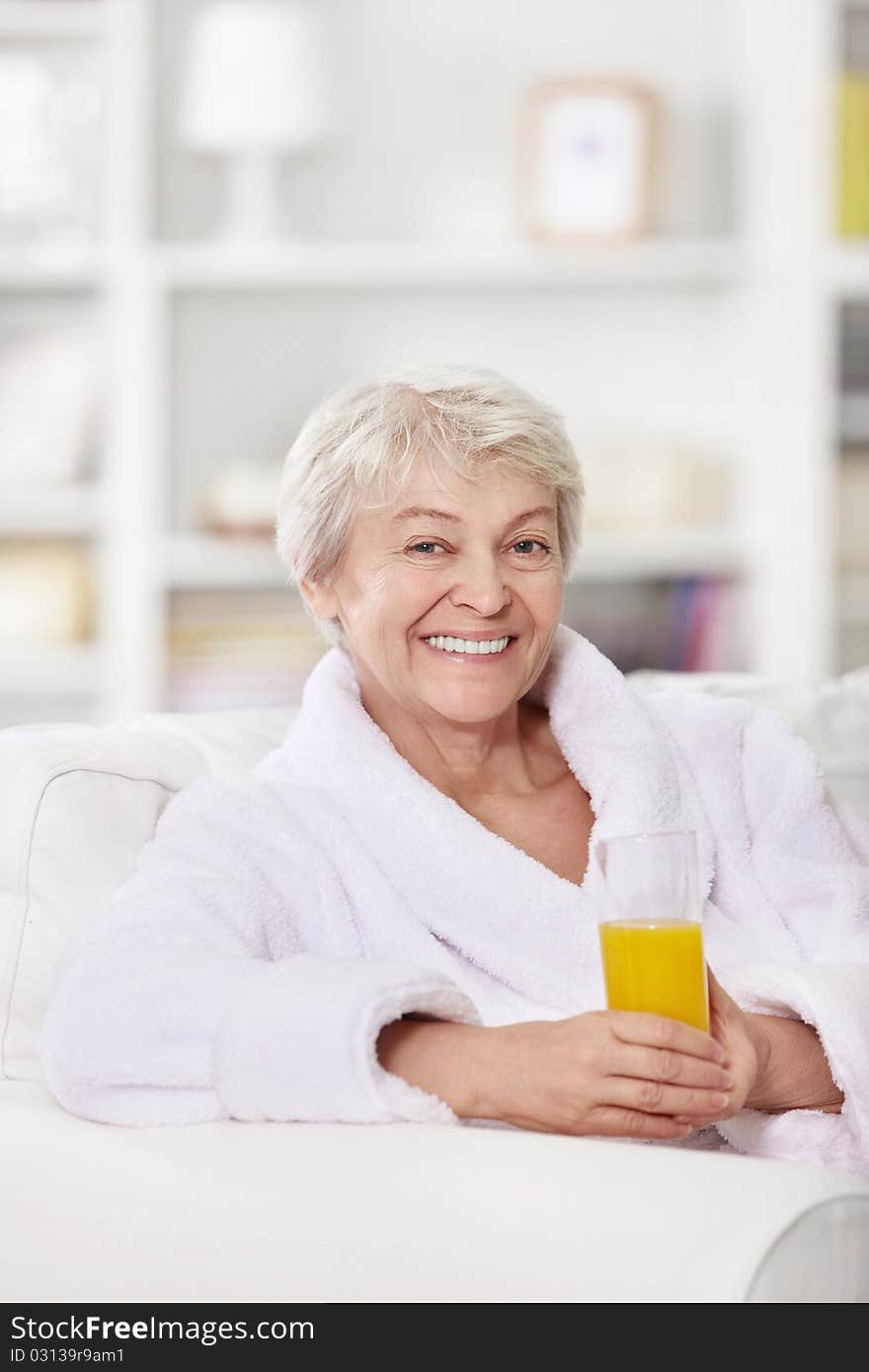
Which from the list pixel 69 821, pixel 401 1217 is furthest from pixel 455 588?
pixel 401 1217

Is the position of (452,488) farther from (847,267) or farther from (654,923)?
(847,267)

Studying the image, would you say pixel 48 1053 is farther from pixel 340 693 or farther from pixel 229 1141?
pixel 340 693

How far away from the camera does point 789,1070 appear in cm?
135

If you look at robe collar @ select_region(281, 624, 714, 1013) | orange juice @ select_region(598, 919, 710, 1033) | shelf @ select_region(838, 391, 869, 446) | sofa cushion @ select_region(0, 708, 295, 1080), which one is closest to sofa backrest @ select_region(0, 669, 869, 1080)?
sofa cushion @ select_region(0, 708, 295, 1080)

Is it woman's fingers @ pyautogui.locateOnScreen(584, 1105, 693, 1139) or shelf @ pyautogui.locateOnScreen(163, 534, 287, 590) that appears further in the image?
shelf @ pyautogui.locateOnScreen(163, 534, 287, 590)

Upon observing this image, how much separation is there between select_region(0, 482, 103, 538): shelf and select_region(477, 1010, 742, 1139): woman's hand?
2551 millimetres

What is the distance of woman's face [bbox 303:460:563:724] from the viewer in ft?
5.07

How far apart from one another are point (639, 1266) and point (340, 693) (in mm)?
693

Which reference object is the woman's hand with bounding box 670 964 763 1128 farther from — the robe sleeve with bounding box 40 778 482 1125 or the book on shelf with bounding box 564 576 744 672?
the book on shelf with bounding box 564 576 744 672

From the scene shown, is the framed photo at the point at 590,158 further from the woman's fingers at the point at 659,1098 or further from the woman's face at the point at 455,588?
A: the woman's fingers at the point at 659,1098

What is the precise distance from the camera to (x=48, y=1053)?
1.29 meters

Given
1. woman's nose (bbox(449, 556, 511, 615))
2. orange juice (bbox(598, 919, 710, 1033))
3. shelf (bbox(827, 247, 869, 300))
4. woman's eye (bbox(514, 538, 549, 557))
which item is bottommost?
orange juice (bbox(598, 919, 710, 1033))

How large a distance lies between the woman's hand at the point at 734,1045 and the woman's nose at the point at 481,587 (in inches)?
15.8

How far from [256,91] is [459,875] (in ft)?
8.25
